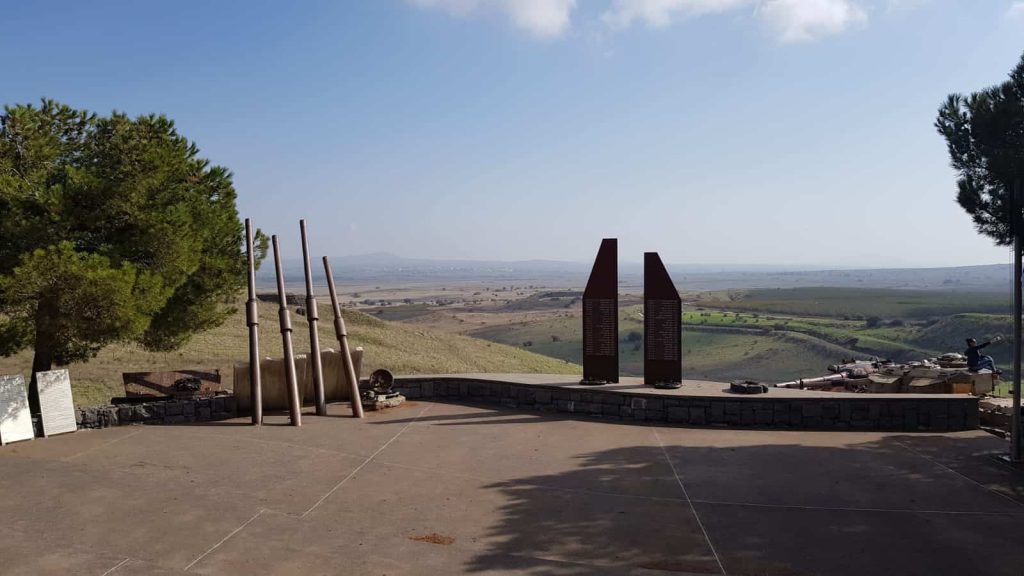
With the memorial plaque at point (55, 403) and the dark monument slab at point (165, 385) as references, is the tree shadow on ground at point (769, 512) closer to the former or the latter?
the dark monument slab at point (165, 385)

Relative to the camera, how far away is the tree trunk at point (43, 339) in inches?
391

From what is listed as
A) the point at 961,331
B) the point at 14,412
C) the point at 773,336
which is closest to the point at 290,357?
the point at 14,412

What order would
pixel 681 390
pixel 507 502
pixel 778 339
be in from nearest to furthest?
pixel 507 502, pixel 681 390, pixel 778 339

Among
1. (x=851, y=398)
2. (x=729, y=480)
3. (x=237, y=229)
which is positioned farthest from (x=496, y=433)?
(x=237, y=229)

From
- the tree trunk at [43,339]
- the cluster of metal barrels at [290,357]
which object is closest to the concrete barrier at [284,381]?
the cluster of metal barrels at [290,357]

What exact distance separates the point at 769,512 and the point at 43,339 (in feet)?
34.6

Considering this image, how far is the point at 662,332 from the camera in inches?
469

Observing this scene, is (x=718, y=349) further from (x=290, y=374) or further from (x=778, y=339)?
(x=290, y=374)

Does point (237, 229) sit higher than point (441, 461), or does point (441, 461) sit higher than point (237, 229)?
point (237, 229)

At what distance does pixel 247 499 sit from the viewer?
281 inches

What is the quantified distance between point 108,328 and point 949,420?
41.5 feet

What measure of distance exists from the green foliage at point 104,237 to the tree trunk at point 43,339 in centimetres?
2

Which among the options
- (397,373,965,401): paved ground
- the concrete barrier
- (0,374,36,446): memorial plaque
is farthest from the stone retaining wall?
(397,373,965,401): paved ground

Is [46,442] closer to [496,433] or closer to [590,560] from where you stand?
[496,433]
